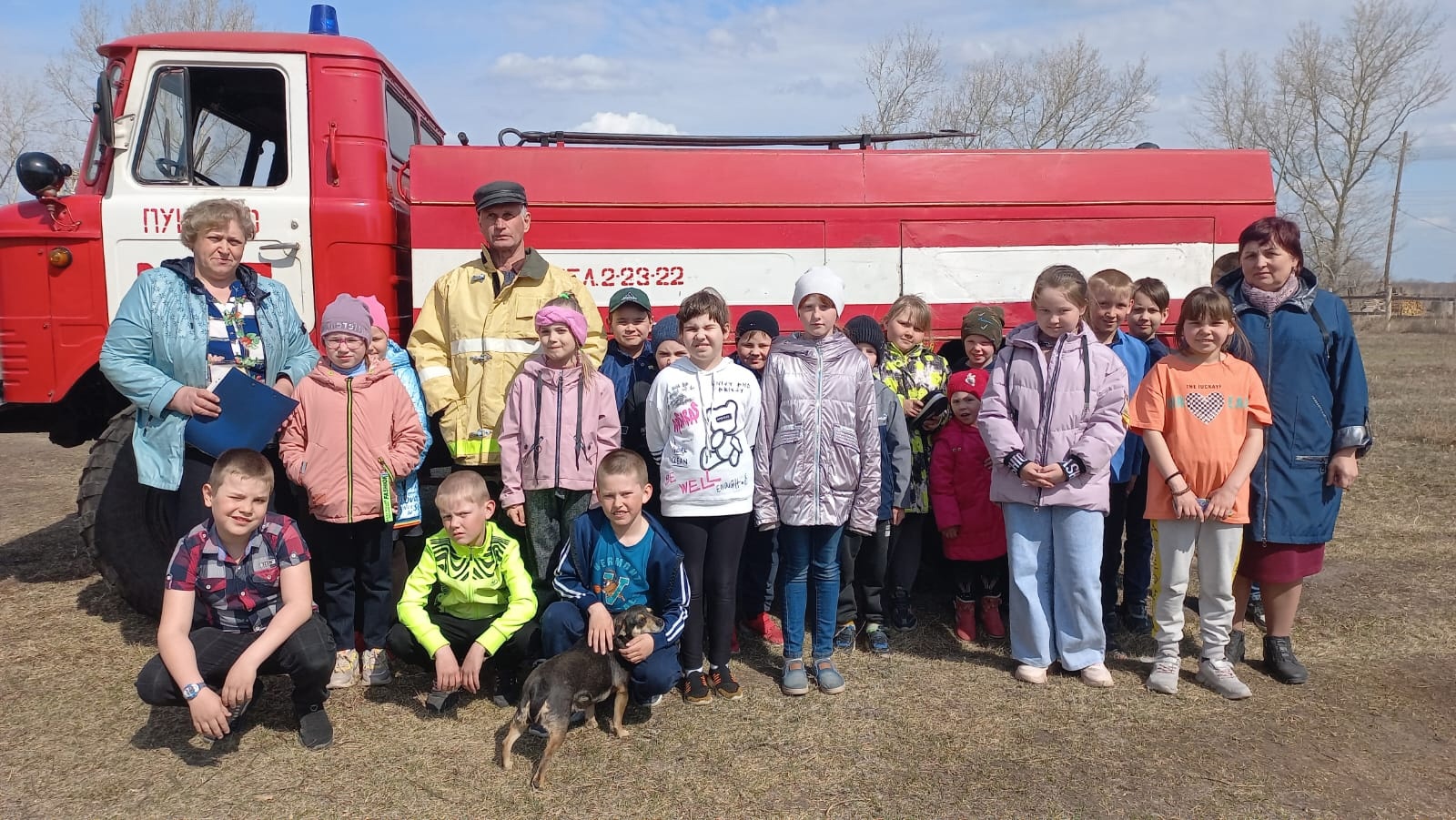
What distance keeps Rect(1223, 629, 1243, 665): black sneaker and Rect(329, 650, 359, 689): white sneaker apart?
152 inches

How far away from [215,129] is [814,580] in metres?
3.95

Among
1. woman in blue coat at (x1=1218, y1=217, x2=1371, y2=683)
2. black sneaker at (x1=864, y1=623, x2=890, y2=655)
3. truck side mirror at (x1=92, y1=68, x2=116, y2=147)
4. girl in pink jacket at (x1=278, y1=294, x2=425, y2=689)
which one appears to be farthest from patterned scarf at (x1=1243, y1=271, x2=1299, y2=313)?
truck side mirror at (x1=92, y1=68, x2=116, y2=147)

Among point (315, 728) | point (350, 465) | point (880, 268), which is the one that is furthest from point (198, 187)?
point (880, 268)

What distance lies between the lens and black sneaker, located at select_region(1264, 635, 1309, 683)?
3781 mm

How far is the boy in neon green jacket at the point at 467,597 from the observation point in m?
3.47

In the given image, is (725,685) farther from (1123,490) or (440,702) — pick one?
(1123,490)

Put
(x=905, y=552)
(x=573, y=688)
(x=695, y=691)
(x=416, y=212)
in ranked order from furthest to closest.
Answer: (x=416, y=212) → (x=905, y=552) → (x=695, y=691) → (x=573, y=688)

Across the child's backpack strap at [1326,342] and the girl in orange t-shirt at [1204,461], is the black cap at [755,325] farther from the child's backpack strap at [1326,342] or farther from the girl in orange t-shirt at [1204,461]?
the child's backpack strap at [1326,342]

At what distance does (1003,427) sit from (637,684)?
1.84 m

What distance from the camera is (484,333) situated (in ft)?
13.1

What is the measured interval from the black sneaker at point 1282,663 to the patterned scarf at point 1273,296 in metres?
1.45

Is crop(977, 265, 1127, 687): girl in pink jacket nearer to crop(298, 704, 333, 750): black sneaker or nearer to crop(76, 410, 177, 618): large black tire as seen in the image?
crop(298, 704, 333, 750): black sneaker

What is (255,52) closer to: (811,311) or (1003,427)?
(811,311)

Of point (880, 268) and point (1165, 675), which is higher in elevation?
point (880, 268)
